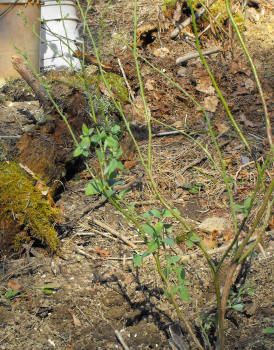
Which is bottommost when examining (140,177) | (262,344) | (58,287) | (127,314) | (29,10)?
(262,344)

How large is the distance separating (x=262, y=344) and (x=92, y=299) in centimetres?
82

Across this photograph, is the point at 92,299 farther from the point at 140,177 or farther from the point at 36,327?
the point at 140,177

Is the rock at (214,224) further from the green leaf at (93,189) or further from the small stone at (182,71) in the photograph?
the small stone at (182,71)

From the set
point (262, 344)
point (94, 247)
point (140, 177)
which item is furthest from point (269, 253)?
point (140, 177)

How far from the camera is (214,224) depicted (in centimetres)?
260

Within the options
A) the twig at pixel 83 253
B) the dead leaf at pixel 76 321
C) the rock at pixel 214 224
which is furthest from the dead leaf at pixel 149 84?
the dead leaf at pixel 76 321

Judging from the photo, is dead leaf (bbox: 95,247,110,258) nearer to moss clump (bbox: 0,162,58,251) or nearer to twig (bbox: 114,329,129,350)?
moss clump (bbox: 0,162,58,251)

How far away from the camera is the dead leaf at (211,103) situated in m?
3.92

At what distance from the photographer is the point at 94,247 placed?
2438 mm

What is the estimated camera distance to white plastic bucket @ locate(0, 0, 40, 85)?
4633 millimetres

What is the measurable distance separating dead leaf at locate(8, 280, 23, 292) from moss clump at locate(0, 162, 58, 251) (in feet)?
0.92

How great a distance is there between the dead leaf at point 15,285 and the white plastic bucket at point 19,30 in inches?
126

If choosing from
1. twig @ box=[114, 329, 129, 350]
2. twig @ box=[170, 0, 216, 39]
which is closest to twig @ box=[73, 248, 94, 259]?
twig @ box=[114, 329, 129, 350]

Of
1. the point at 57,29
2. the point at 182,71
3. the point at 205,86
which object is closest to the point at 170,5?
the point at 182,71
